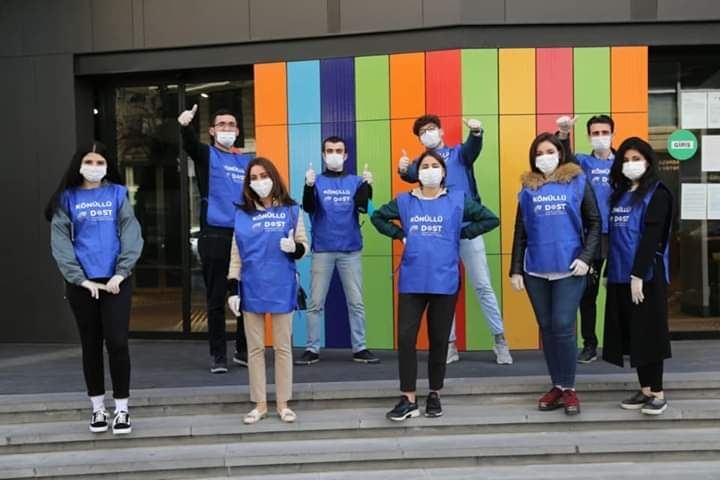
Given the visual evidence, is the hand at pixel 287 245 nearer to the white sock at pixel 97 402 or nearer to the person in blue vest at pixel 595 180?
the white sock at pixel 97 402

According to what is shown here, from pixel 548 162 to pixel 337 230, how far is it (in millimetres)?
1974

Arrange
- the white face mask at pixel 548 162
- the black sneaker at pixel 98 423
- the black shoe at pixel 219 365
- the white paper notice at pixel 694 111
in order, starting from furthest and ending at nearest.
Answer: the white paper notice at pixel 694 111, the black shoe at pixel 219 365, the white face mask at pixel 548 162, the black sneaker at pixel 98 423

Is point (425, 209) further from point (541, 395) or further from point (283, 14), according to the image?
point (283, 14)

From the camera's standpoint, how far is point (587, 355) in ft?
19.7

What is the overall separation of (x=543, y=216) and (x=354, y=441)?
1.99 m

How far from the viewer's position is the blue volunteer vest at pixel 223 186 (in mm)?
5680

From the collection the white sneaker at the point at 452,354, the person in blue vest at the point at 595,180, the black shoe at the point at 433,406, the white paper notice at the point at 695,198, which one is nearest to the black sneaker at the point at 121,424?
the black shoe at the point at 433,406

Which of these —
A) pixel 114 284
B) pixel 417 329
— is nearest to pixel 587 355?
pixel 417 329

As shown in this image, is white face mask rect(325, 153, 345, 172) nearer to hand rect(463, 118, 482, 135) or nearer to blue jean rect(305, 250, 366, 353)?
blue jean rect(305, 250, 366, 353)

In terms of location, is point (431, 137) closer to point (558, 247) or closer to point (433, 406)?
point (558, 247)

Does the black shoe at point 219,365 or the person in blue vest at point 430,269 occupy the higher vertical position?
the person in blue vest at point 430,269

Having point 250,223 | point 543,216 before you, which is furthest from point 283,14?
point 543,216

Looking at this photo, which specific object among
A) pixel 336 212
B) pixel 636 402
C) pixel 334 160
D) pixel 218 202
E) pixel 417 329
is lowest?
pixel 636 402

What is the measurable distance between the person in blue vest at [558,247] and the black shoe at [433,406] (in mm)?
752
